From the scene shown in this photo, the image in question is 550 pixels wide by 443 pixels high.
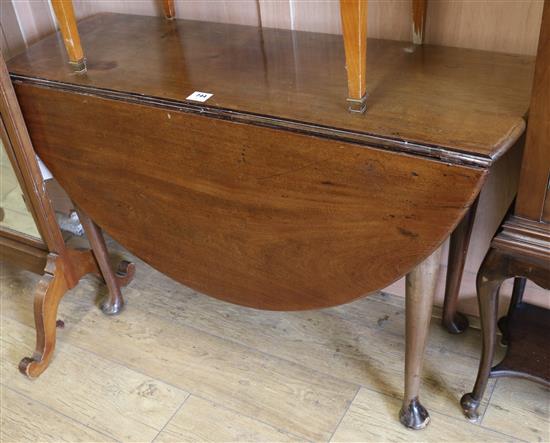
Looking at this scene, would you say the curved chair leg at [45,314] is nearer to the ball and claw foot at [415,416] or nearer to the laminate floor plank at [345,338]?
the laminate floor plank at [345,338]

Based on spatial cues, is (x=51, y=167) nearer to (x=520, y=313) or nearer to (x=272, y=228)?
(x=272, y=228)

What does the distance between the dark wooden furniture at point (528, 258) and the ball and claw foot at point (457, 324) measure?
152 millimetres

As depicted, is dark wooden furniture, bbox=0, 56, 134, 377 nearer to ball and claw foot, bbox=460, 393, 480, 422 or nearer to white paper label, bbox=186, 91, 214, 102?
white paper label, bbox=186, 91, 214, 102

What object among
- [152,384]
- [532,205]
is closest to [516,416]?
[532,205]

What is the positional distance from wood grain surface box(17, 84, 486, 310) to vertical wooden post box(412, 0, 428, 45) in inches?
15.5

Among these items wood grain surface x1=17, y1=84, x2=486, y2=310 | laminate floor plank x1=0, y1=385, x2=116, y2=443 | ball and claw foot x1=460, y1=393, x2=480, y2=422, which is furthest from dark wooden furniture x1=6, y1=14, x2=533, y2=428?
laminate floor plank x1=0, y1=385, x2=116, y2=443

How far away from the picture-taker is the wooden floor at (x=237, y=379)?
153 cm

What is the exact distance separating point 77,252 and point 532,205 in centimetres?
121

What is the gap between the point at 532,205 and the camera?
44.2 inches

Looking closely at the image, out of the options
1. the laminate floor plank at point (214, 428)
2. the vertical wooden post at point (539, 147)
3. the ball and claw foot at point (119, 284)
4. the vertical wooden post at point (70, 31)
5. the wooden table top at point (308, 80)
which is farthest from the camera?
the ball and claw foot at point (119, 284)

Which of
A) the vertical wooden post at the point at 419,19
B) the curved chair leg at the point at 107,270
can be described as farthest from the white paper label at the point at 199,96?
the curved chair leg at the point at 107,270

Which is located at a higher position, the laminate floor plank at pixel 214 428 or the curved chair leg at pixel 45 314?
the curved chair leg at pixel 45 314

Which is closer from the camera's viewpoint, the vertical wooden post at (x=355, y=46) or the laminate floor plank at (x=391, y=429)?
the vertical wooden post at (x=355, y=46)

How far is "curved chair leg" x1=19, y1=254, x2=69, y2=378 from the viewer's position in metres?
1.71
